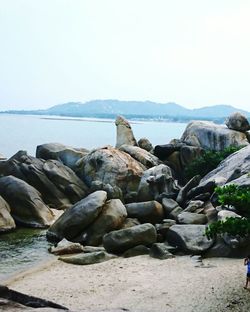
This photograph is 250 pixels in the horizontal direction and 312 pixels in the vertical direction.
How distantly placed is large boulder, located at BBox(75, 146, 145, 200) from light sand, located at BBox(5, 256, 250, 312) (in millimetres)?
12745

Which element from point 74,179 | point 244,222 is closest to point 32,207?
point 74,179

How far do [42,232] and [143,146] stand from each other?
18.2m

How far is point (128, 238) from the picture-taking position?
786 inches

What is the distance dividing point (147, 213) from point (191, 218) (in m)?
2.79

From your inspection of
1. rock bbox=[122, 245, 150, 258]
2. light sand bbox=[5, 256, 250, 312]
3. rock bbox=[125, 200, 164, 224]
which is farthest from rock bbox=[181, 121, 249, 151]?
light sand bbox=[5, 256, 250, 312]

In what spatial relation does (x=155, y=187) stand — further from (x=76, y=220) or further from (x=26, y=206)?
(x=26, y=206)

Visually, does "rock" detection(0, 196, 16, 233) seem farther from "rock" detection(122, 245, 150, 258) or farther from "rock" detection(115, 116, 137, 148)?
"rock" detection(115, 116, 137, 148)

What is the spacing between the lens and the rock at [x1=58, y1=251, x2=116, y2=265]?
18.6 metres

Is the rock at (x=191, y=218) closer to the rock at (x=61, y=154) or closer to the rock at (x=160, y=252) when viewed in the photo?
the rock at (x=160, y=252)

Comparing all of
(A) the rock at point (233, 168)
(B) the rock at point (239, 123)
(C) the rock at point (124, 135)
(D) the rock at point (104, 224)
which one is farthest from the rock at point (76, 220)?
(C) the rock at point (124, 135)

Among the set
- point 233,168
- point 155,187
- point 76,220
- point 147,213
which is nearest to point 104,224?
point 76,220

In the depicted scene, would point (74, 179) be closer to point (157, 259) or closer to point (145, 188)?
point (145, 188)

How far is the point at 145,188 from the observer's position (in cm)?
2898

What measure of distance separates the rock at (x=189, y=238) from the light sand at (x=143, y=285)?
734 mm
